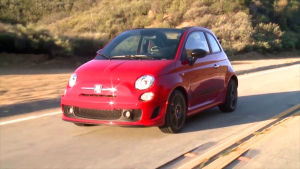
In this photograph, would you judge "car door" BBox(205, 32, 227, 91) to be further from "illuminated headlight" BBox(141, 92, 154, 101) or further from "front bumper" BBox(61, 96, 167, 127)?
"illuminated headlight" BBox(141, 92, 154, 101)

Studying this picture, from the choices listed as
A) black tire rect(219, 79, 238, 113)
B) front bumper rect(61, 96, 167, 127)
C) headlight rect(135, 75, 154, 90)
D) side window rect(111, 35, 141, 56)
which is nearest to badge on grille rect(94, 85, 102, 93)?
front bumper rect(61, 96, 167, 127)

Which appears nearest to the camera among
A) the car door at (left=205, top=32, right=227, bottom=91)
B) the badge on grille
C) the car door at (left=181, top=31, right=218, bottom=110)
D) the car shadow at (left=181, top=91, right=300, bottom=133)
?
the badge on grille

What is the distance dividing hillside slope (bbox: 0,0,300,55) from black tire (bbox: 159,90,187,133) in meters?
23.4

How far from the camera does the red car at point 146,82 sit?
5965mm

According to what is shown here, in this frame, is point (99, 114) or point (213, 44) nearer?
point (99, 114)

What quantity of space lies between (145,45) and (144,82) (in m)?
1.35

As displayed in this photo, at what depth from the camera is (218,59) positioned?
8.15 meters

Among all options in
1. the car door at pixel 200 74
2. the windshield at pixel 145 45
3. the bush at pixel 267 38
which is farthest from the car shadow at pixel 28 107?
the bush at pixel 267 38

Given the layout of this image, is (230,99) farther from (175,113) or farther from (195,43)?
(175,113)

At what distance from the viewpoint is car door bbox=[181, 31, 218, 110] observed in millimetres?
6984

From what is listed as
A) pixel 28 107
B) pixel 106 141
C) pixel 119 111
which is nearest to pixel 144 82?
pixel 119 111

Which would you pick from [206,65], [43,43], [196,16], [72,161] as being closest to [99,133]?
[72,161]

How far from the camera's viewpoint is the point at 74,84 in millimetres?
6305

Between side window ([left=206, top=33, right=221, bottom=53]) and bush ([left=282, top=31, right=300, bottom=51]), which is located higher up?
side window ([left=206, top=33, right=221, bottom=53])
